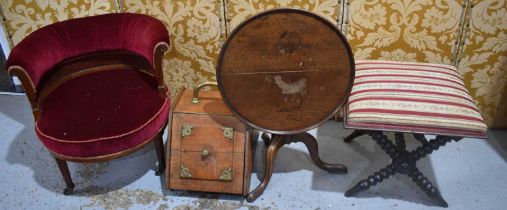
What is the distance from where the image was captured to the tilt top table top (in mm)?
1780

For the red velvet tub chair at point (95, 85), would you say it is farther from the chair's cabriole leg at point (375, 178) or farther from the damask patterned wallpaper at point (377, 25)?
the chair's cabriole leg at point (375, 178)

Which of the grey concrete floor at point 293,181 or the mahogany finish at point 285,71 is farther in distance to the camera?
the grey concrete floor at point 293,181

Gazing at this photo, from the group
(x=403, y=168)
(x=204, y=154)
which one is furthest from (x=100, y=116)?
(x=403, y=168)

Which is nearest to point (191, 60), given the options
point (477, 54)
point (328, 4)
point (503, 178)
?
point (328, 4)

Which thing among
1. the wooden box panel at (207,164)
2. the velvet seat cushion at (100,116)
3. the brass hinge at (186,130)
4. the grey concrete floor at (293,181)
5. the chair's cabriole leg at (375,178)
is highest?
the velvet seat cushion at (100,116)

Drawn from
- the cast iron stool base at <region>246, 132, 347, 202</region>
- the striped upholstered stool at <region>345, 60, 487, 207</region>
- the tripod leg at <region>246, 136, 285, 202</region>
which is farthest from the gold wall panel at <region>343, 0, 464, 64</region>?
the tripod leg at <region>246, 136, 285, 202</region>

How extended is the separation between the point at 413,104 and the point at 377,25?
0.69 m

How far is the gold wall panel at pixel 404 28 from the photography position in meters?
2.35

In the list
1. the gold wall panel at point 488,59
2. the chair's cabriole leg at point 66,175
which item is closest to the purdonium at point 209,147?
the chair's cabriole leg at point 66,175

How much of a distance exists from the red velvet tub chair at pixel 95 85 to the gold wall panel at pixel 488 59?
166cm

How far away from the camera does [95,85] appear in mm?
2281

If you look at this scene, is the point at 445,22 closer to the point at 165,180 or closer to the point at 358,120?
the point at 358,120

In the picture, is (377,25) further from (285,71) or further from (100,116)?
(100,116)

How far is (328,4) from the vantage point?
2410 millimetres
